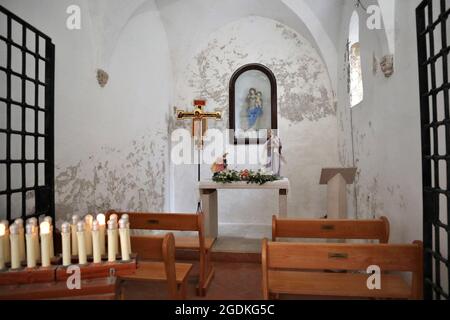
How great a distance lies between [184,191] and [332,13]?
14.9 ft

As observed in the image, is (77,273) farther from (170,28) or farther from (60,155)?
(170,28)

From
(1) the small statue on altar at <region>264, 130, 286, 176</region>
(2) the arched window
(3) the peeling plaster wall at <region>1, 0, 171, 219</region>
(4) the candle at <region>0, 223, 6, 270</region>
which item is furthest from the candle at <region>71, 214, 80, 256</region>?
(2) the arched window

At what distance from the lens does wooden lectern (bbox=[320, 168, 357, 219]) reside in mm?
3713

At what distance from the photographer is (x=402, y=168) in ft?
9.66

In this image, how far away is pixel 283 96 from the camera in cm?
664

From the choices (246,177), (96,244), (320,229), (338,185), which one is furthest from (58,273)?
(246,177)

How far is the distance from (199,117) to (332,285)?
453cm

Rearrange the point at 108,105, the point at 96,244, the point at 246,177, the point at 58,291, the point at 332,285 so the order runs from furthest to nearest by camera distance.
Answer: the point at 246,177, the point at 108,105, the point at 332,285, the point at 96,244, the point at 58,291

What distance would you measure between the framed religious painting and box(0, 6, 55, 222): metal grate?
13.0 ft

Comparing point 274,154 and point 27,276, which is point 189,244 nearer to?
point 27,276

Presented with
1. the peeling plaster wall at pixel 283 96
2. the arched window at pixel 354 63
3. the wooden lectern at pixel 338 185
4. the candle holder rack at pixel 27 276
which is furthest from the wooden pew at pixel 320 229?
the peeling plaster wall at pixel 283 96

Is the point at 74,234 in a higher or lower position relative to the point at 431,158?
lower

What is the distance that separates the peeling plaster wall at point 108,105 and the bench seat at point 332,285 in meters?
2.75
